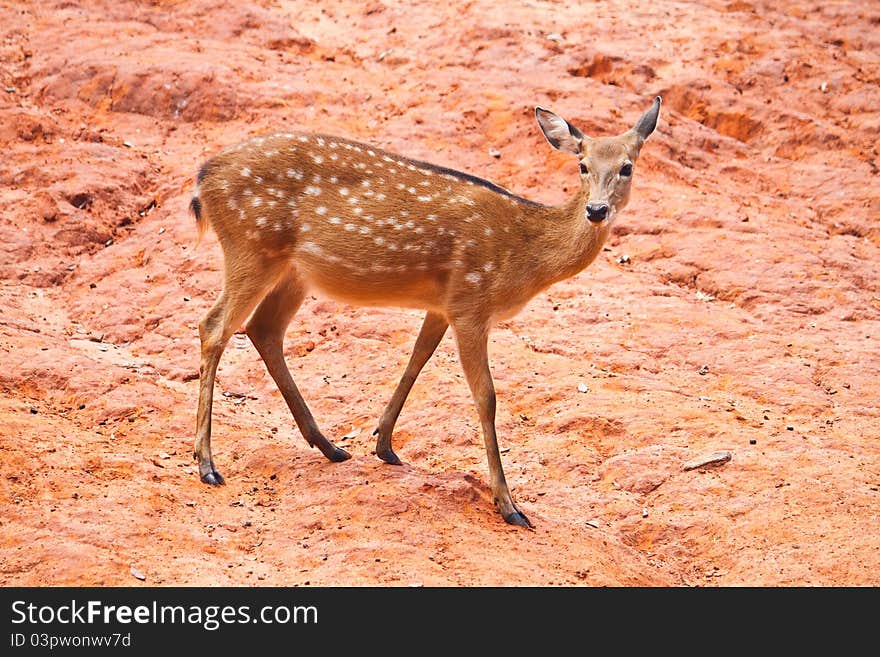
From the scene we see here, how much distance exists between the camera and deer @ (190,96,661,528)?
292 inches

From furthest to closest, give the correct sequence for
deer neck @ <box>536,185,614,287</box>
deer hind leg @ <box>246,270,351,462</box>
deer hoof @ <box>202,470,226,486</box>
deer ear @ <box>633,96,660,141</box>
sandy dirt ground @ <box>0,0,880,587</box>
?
deer hind leg @ <box>246,270,351,462</box>
deer ear @ <box>633,96,660,141</box>
deer neck @ <box>536,185,614,287</box>
deer hoof @ <box>202,470,226,486</box>
sandy dirt ground @ <box>0,0,880,587</box>

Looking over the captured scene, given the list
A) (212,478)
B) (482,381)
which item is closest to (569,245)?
(482,381)

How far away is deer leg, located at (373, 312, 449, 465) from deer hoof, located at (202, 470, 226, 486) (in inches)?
46.7

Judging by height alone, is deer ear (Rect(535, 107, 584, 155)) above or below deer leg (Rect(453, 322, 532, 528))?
above

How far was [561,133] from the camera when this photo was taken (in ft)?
26.0

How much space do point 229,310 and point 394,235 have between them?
50.6 inches

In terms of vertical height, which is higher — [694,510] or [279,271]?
[279,271]

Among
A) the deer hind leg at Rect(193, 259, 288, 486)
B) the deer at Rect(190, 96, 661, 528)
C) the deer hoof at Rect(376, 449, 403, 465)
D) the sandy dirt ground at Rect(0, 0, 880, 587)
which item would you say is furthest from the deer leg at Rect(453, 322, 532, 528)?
the deer hind leg at Rect(193, 259, 288, 486)

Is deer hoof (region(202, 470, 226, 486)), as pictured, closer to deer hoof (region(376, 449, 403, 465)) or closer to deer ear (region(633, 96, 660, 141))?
deer hoof (region(376, 449, 403, 465))

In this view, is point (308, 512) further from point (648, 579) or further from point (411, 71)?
point (411, 71)

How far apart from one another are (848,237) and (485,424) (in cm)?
765
